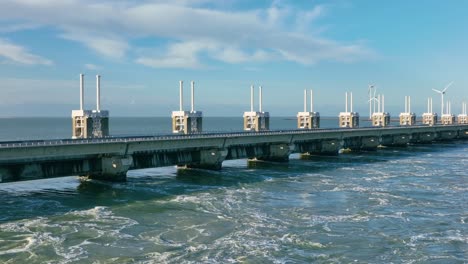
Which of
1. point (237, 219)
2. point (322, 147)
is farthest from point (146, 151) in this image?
point (322, 147)

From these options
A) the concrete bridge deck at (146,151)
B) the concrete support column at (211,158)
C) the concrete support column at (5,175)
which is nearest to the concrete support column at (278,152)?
the concrete bridge deck at (146,151)

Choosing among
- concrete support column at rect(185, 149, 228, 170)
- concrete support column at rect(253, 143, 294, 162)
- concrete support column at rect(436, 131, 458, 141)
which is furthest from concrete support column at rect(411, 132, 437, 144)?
concrete support column at rect(185, 149, 228, 170)

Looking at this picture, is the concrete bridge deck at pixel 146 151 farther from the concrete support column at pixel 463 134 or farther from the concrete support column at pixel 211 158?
the concrete support column at pixel 463 134

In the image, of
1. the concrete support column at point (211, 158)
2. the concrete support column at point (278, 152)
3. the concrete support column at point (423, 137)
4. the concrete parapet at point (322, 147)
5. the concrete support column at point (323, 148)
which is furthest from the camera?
the concrete support column at point (423, 137)

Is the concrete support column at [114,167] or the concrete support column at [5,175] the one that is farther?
the concrete support column at [114,167]

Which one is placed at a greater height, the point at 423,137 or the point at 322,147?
the point at 423,137

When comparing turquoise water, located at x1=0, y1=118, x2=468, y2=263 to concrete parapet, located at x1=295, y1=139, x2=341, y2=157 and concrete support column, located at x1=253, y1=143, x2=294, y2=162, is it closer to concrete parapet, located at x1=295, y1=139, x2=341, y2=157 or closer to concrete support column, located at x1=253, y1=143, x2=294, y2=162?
concrete support column, located at x1=253, y1=143, x2=294, y2=162

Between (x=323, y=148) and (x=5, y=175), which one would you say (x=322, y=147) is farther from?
(x=5, y=175)
